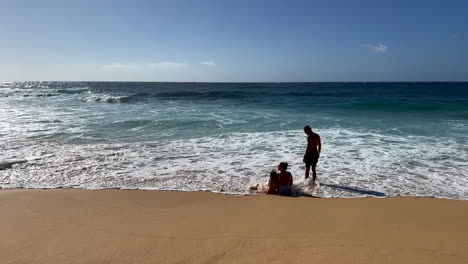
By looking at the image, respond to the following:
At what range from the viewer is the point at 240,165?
8.17m

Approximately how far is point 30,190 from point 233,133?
8286 mm

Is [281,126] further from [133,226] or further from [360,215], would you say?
[133,226]

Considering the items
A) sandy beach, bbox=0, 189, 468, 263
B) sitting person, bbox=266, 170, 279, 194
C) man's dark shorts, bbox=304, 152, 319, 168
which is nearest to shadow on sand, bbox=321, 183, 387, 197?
sandy beach, bbox=0, 189, 468, 263

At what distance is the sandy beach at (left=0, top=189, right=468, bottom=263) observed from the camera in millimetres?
3563

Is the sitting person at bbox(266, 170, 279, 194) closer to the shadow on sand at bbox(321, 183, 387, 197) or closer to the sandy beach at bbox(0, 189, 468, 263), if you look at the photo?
the sandy beach at bbox(0, 189, 468, 263)

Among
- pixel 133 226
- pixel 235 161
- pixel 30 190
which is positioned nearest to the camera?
pixel 133 226

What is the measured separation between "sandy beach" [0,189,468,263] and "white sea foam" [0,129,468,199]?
0.72 m

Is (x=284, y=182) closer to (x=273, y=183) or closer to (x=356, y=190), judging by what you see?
(x=273, y=183)

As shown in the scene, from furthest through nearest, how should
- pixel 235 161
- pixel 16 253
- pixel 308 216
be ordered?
pixel 235 161, pixel 308 216, pixel 16 253

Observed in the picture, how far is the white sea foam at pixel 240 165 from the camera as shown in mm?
6520

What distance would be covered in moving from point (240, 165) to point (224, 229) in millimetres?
3964

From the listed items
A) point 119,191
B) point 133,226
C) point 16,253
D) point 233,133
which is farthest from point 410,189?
point 233,133

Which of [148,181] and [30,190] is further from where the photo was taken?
[148,181]

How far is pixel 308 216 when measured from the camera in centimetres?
474
